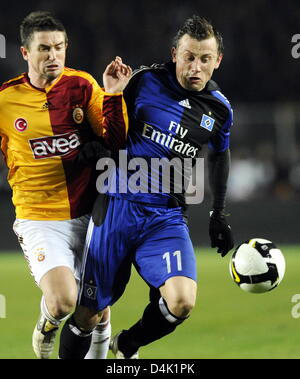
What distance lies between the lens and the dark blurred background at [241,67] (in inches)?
583

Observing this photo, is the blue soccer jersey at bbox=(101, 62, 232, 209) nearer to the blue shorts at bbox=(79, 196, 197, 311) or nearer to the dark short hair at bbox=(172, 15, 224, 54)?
the blue shorts at bbox=(79, 196, 197, 311)

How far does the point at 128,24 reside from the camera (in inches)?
824

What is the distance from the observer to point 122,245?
5.21 meters

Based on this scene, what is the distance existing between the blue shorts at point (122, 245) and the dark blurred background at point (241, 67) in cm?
932

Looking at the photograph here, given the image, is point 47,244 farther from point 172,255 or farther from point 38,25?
point 38,25

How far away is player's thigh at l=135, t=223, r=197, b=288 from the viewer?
5.04 m

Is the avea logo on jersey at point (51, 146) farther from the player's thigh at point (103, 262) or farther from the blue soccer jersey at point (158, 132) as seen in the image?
the player's thigh at point (103, 262)

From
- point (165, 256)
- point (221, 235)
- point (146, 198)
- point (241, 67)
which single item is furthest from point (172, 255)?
point (241, 67)

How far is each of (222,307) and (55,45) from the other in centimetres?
413

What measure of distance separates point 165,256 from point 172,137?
2.62 feet
